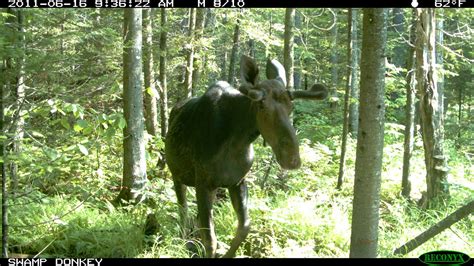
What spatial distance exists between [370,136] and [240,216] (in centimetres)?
206

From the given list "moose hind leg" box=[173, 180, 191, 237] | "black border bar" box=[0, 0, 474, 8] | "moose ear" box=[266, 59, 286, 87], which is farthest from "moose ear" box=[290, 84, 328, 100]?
"moose hind leg" box=[173, 180, 191, 237]

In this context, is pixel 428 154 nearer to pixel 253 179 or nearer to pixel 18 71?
pixel 253 179

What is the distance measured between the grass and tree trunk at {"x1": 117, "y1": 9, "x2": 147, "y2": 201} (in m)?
0.41

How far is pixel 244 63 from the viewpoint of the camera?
4.11 metres

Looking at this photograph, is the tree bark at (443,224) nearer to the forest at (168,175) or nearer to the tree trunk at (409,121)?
the forest at (168,175)

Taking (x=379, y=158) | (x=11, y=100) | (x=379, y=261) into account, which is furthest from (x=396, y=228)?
(x=11, y=100)

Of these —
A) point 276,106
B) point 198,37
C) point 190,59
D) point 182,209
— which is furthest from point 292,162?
point 198,37

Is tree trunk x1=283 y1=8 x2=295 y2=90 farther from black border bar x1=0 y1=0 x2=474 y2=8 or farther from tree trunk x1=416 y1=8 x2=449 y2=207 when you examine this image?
black border bar x1=0 y1=0 x2=474 y2=8

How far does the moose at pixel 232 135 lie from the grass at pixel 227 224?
90 centimetres

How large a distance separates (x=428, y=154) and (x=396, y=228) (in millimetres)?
1785

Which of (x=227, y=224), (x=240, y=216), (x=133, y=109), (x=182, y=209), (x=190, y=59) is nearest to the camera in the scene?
(x=240, y=216)

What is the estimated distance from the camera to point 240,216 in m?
4.94

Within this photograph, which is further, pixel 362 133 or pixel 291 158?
pixel 291 158

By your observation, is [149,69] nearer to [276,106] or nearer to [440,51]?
[440,51]
